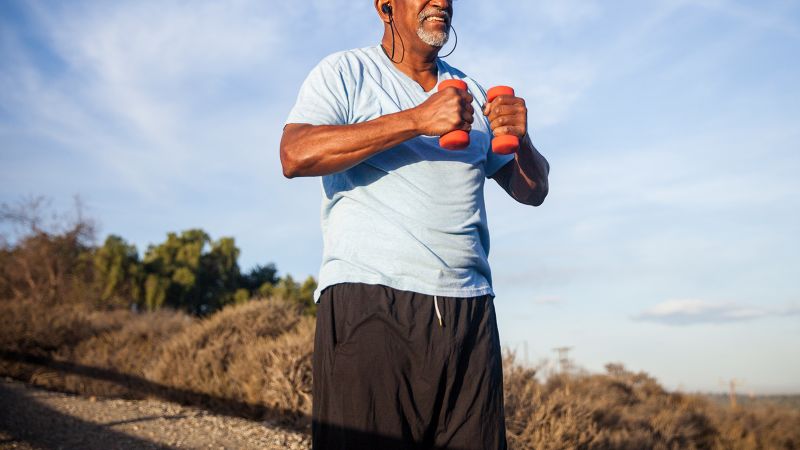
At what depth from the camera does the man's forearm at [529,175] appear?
237 centimetres

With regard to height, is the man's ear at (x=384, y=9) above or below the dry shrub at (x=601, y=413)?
above

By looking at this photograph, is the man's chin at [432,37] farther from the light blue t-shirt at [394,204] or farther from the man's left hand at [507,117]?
the man's left hand at [507,117]

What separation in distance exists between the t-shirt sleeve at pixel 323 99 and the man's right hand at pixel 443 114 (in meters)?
0.28

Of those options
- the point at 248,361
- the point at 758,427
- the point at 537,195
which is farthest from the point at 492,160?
the point at 758,427

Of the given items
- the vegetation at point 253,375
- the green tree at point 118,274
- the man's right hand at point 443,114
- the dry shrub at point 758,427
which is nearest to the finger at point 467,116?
the man's right hand at point 443,114

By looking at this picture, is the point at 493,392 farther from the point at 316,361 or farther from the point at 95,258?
the point at 95,258

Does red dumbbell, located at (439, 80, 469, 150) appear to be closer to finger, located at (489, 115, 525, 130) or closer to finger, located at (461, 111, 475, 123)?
finger, located at (461, 111, 475, 123)

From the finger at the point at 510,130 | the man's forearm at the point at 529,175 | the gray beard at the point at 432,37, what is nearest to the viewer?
the finger at the point at 510,130

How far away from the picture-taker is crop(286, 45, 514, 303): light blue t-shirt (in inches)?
76.4

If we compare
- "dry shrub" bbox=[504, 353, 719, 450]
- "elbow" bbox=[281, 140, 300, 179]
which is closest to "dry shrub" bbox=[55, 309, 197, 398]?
"dry shrub" bbox=[504, 353, 719, 450]

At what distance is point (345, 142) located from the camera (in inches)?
73.4

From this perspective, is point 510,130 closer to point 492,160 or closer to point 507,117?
point 507,117

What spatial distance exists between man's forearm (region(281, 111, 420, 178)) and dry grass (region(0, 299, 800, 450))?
4.78 m

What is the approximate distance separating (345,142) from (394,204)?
24cm
